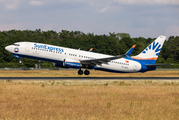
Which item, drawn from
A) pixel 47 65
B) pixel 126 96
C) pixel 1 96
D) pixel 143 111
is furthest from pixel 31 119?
pixel 47 65

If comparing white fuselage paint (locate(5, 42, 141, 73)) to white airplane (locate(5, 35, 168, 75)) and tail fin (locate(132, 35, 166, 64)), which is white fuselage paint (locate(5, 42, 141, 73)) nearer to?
white airplane (locate(5, 35, 168, 75))

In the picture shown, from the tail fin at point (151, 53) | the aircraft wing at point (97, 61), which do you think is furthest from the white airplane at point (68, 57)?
the tail fin at point (151, 53)

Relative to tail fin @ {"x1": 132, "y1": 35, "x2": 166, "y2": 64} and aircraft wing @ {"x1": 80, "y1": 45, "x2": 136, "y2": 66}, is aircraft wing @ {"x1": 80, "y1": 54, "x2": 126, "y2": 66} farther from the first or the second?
tail fin @ {"x1": 132, "y1": 35, "x2": 166, "y2": 64}

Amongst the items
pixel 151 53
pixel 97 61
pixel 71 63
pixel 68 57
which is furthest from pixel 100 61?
pixel 151 53

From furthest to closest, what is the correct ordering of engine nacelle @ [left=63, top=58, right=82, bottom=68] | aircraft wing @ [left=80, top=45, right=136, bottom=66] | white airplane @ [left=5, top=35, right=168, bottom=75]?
aircraft wing @ [left=80, top=45, right=136, bottom=66]
white airplane @ [left=5, top=35, right=168, bottom=75]
engine nacelle @ [left=63, top=58, right=82, bottom=68]

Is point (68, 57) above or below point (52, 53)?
below

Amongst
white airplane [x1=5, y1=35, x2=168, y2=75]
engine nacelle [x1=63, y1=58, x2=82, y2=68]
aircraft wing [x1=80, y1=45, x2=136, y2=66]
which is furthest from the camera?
aircraft wing [x1=80, y1=45, x2=136, y2=66]

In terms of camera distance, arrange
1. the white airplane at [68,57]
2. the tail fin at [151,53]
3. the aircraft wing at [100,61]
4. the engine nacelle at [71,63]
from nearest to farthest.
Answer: the engine nacelle at [71,63]
the white airplane at [68,57]
the aircraft wing at [100,61]
the tail fin at [151,53]

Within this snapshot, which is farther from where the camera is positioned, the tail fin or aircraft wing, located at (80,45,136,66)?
the tail fin

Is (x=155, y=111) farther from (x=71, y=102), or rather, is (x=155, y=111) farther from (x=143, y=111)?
(x=71, y=102)

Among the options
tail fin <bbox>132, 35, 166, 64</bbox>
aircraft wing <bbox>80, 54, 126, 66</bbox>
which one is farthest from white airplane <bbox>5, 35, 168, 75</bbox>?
tail fin <bbox>132, 35, 166, 64</bbox>

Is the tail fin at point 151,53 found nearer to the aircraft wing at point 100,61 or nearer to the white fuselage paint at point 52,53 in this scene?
the aircraft wing at point 100,61

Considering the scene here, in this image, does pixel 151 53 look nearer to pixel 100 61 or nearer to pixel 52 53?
pixel 100 61

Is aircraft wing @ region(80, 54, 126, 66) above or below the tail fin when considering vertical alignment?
below
